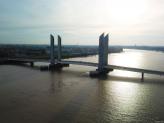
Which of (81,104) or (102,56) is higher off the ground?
(102,56)

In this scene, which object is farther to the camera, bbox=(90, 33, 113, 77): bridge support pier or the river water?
bbox=(90, 33, 113, 77): bridge support pier

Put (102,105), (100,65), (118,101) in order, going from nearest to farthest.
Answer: (102,105), (118,101), (100,65)

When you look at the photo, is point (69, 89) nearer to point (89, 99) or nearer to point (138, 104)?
point (89, 99)

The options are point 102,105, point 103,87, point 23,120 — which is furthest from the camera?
point 103,87

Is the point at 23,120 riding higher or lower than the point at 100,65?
lower

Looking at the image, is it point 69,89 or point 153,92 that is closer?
point 153,92

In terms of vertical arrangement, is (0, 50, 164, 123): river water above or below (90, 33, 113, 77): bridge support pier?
below

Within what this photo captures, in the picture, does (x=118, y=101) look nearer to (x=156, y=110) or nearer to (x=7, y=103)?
(x=156, y=110)

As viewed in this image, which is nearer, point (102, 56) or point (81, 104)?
point (81, 104)

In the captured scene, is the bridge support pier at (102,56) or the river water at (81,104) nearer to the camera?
the river water at (81,104)

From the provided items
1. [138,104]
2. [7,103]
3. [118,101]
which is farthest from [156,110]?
[7,103]

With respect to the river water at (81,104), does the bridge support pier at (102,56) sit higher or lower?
higher
